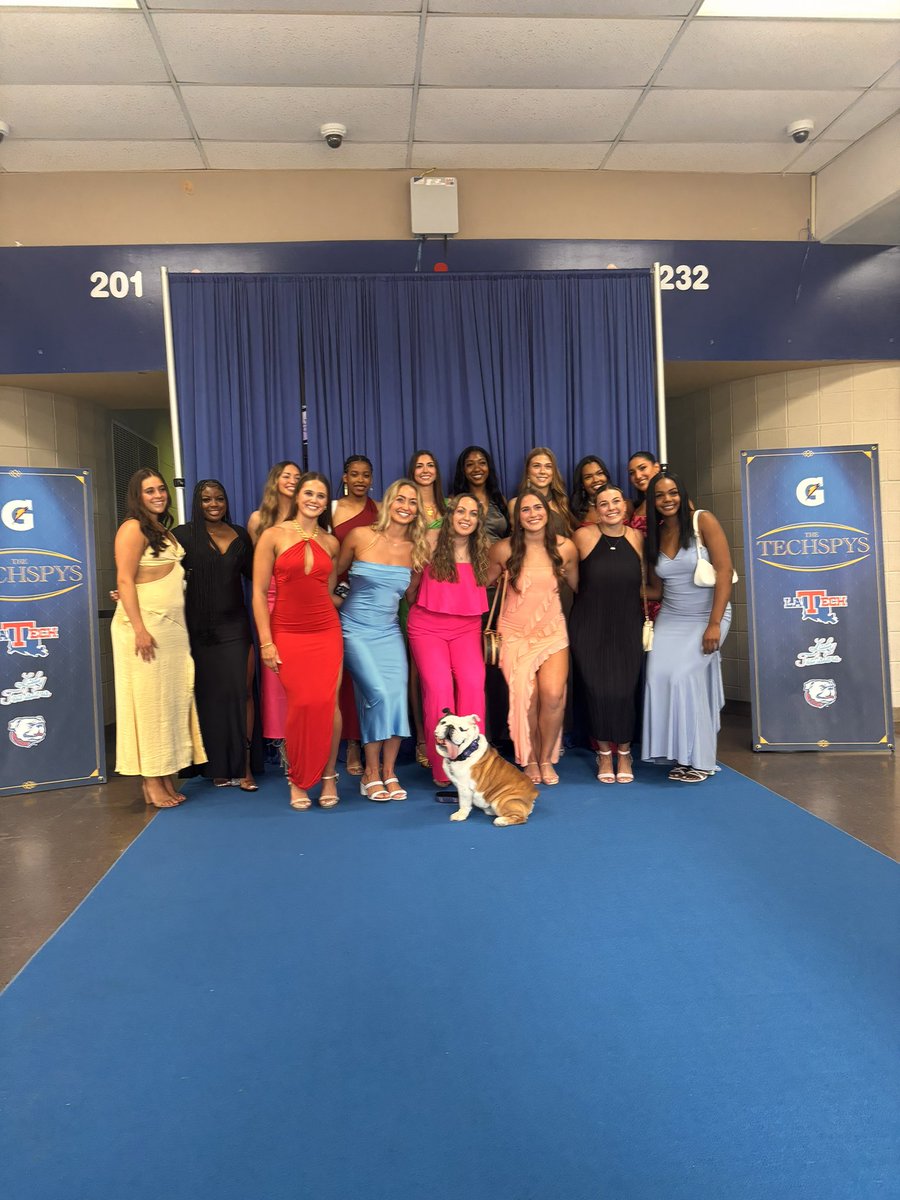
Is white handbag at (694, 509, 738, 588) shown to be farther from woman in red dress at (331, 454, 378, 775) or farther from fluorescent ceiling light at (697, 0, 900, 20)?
fluorescent ceiling light at (697, 0, 900, 20)

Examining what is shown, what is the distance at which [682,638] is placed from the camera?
446 cm

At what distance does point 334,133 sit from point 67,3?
1.63 meters

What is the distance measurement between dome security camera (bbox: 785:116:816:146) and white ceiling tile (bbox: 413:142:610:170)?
3.73 ft

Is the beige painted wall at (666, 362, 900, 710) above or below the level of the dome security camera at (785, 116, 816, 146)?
below

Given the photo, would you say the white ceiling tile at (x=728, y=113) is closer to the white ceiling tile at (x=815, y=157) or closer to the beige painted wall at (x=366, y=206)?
the white ceiling tile at (x=815, y=157)

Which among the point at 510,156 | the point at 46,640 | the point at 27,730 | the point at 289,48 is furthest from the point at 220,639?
the point at 510,156

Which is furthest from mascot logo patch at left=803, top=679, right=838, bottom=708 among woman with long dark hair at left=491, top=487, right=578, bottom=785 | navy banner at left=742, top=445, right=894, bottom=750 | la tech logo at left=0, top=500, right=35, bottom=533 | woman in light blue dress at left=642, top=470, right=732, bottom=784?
la tech logo at left=0, top=500, right=35, bottom=533

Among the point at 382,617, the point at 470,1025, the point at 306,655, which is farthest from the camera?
the point at 382,617

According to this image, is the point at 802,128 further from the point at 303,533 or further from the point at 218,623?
the point at 218,623

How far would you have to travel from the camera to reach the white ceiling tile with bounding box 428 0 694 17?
3998 millimetres

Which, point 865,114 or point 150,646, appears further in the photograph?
point 865,114

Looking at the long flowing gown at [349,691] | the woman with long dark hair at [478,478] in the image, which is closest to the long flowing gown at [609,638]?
the woman with long dark hair at [478,478]

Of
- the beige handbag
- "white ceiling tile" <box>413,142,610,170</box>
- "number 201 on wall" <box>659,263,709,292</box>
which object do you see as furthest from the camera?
"number 201 on wall" <box>659,263,709,292</box>

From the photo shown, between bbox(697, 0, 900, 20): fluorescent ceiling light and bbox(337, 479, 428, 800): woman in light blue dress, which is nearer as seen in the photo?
A: bbox(697, 0, 900, 20): fluorescent ceiling light
